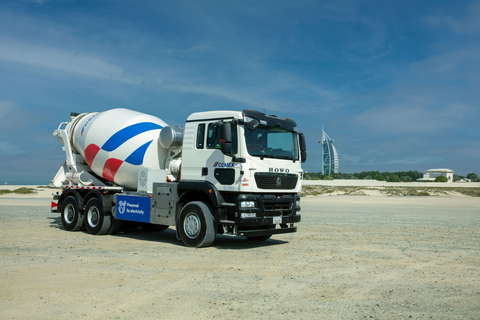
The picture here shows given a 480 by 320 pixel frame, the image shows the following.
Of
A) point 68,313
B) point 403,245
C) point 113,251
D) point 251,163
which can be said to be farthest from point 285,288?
point 403,245

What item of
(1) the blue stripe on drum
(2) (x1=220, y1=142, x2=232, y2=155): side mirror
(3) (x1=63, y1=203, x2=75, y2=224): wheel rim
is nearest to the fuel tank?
(1) the blue stripe on drum

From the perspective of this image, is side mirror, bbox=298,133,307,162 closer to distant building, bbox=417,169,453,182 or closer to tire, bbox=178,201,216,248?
tire, bbox=178,201,216,248

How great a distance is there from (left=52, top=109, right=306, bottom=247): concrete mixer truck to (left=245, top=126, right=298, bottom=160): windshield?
0.03 meters

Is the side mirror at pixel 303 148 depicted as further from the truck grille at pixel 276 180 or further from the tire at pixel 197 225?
the tire at pixel 197 225

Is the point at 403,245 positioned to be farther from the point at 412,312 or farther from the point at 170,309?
the point at 170,309

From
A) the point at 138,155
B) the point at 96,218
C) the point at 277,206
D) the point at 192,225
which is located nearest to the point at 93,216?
the point at 96,218

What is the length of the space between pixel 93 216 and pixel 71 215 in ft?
4.31

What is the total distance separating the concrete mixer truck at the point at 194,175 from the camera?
397 inches

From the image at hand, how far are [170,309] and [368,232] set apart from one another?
35.3ft

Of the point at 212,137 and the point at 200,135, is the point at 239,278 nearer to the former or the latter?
the point at 212,137

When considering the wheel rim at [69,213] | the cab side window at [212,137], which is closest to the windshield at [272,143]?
the cab side window at [212,137]

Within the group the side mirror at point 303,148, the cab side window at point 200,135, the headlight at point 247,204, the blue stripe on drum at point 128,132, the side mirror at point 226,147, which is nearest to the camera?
the side mirror at point 226,147

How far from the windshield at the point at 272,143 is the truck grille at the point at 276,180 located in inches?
18.2

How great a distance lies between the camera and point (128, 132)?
1282cm
